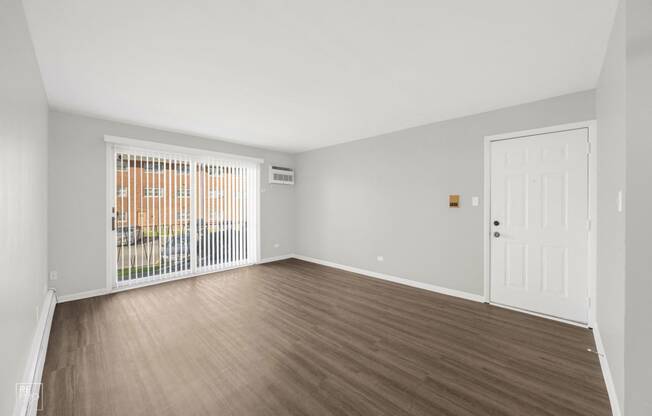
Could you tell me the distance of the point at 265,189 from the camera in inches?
228

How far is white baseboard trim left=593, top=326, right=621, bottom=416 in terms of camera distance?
65.0 inches

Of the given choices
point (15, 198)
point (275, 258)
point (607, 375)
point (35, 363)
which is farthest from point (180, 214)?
point (607, 375)

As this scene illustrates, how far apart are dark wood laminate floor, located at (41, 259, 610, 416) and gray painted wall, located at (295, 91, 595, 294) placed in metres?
0.73

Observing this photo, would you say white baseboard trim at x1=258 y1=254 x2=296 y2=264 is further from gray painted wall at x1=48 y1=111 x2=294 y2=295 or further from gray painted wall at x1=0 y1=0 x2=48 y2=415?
gray painted wall at x1=0 y1=0 x2=48 y2=415

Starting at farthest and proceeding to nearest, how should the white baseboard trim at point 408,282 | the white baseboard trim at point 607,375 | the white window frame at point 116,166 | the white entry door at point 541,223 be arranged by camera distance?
the white window frame at point 116,166, the white baseboard trim at point 408,282, the white entry door at point 541,223, the white baseboard trim at point 607,375

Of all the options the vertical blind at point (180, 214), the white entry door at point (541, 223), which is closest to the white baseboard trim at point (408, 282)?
the white entry door at point (541, 223)

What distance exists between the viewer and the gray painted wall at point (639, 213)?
4.41ft

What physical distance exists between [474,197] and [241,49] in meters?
3.37

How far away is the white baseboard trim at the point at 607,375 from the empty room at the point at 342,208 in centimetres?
3

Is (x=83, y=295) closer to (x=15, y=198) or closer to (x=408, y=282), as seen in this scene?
(x=15, y=198)

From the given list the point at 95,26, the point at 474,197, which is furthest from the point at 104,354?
the point at 474,197

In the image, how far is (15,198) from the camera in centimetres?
Answer: 157

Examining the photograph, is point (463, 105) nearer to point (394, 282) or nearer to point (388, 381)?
point (394, 282)

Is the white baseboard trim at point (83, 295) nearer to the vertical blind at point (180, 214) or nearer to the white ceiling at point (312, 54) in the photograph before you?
the vertical blind at point (180, 214)
